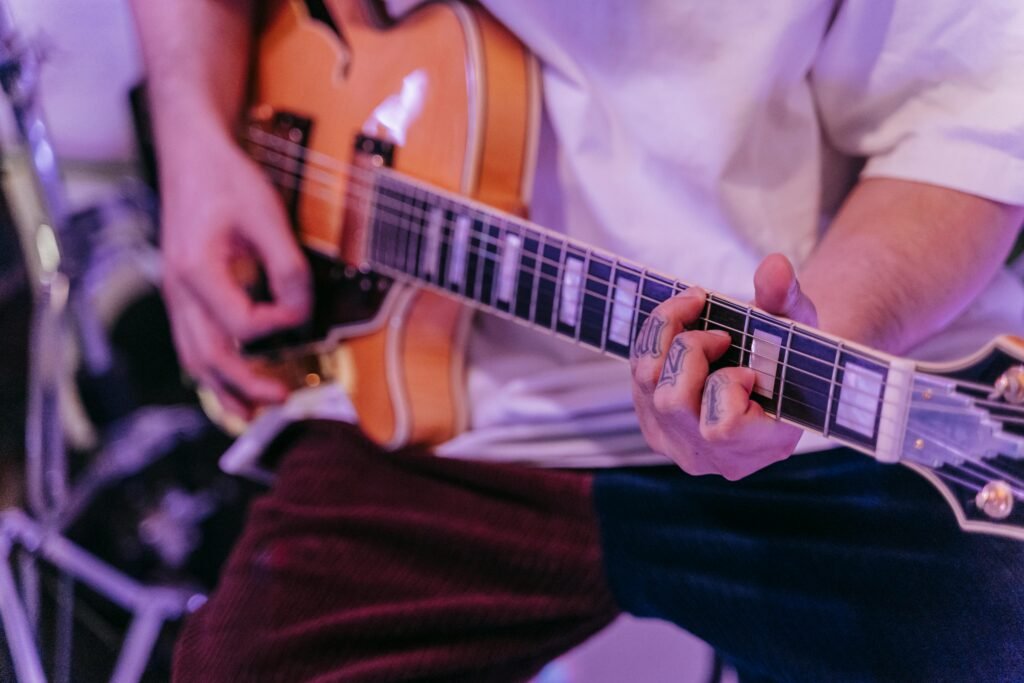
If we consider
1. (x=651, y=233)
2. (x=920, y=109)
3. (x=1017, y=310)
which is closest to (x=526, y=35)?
(x=651, y=233)

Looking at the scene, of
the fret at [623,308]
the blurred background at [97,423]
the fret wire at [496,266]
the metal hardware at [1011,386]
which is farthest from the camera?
the blurred background at [97,423]

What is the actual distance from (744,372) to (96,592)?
3.18 ft

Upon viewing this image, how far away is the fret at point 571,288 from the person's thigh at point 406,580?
14 centimetres

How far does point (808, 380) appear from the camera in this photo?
0.41 metres

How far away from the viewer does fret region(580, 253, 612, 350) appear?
0.50 metres

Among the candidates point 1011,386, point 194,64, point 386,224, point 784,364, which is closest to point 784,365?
point 784,364

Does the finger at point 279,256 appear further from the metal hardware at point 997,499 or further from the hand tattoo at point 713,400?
the metal hardware at point 997,499

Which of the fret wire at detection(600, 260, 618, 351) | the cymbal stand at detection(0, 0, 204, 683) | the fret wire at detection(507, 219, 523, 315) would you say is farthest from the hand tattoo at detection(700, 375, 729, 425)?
the cymbal stand at detection(0, 0, 204, 683)

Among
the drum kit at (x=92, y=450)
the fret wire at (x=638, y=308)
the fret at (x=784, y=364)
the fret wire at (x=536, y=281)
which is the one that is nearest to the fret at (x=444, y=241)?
the fret wire at (x=536, y=281)

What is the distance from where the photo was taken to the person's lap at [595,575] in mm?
506

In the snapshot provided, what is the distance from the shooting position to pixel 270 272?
74 cm

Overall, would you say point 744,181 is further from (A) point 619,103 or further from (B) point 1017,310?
(B) point 1017,310

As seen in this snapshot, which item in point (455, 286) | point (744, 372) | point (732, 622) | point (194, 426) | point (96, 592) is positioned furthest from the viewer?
point (194, 426)

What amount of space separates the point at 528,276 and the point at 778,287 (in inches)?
8.3
